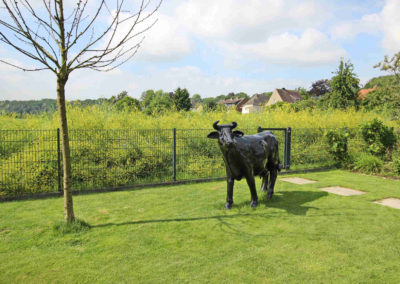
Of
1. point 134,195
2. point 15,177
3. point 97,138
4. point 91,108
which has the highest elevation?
point 91,108

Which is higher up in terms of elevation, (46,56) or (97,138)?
(46,56)

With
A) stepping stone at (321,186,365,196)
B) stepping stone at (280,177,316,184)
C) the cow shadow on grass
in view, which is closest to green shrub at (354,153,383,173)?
stepping stone at (280,177,316,184)

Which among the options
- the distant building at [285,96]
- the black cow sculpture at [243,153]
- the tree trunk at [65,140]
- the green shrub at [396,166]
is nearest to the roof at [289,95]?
the distant building at [285,96]

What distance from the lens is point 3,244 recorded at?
4.05m

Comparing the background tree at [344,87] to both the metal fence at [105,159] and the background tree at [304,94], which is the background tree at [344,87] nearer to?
the metal fence at [105,159]

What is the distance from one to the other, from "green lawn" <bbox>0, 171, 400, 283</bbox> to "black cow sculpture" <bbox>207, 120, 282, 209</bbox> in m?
0.57

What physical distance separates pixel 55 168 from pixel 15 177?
946 millimetres

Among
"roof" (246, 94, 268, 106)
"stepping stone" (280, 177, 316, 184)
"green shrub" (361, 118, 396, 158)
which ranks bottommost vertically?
"stepping stone" (280, 177, 316, 184)

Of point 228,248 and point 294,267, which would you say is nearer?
point 294,267

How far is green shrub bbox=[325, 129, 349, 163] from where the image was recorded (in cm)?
1145

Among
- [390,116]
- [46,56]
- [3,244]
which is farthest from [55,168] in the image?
[390,116]

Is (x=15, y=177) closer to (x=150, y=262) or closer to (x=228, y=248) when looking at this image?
(x=150, y=262)

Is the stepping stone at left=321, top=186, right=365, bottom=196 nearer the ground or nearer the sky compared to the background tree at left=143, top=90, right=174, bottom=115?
nearer the ground

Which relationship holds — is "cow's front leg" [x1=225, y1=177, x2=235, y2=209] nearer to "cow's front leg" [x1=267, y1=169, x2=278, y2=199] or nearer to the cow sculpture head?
the cow sculpture head
